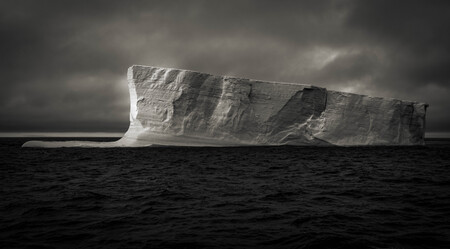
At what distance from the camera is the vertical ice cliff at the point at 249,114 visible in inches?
811

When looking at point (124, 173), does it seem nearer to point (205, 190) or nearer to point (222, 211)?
point (205, 190)

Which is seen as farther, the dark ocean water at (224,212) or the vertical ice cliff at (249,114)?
the vertical ice cliff at (249,114)

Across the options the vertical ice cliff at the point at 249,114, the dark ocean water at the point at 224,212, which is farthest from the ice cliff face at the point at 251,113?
the dark ocean water at the point at 224,212

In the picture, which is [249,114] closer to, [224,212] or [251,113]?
[251,113]

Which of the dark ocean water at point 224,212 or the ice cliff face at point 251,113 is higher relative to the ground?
the ice cliff face at point 251,113

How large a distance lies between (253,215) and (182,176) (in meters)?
4.14

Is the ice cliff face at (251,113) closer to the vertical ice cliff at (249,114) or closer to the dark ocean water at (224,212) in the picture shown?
the vertical ice cliff at (249,114)

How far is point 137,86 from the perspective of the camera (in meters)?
20.9

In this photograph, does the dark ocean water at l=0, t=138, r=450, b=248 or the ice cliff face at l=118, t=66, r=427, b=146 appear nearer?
the dark ocean water at l=0, t=138, r=450, b=248


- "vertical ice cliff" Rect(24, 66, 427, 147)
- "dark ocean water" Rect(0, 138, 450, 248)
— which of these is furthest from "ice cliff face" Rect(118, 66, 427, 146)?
"dark ocean water" Rect(0, 138, 450, 248)

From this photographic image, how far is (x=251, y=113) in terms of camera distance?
22.4m

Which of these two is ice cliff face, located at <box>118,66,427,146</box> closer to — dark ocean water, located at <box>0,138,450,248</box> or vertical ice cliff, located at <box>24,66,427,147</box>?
vertical ice cliff, located at <box>24,66,427,147</box>

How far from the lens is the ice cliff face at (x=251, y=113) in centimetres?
2062

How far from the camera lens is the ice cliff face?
67.7 ft
